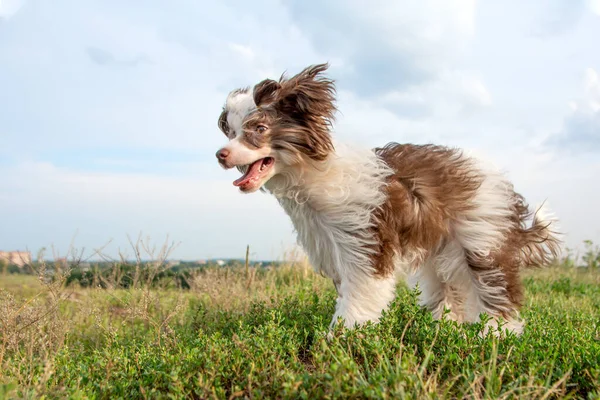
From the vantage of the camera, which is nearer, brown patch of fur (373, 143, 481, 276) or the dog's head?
the dog's head

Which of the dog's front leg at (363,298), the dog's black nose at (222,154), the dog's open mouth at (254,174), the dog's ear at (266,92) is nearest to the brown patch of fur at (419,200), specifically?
the dog's front leg at (363,298)

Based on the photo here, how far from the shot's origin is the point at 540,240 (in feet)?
19.5

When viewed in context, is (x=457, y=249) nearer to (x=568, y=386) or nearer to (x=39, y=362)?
(x=568, y=386)

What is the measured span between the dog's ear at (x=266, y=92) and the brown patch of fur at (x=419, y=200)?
1.38m

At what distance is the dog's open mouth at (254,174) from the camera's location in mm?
4715

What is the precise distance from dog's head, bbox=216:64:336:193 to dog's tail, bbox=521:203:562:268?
2648 mm

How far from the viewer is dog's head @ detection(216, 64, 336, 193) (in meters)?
4.74

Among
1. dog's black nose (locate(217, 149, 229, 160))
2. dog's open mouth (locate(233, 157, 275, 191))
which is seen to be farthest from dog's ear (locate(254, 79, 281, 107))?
dog's black nose (locate(217, 149, 229, 160))

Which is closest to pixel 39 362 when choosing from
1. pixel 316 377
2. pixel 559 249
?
pixel 316 377

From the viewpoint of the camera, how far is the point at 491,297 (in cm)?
529

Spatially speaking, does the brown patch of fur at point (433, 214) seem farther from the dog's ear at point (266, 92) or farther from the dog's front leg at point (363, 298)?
the dog's ear at point (266, 92)

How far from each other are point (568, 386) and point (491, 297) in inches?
66.2

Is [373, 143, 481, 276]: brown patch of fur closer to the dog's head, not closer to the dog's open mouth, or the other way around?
the dog's head

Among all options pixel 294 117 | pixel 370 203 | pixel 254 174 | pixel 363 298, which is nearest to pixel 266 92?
pixel 294 117
